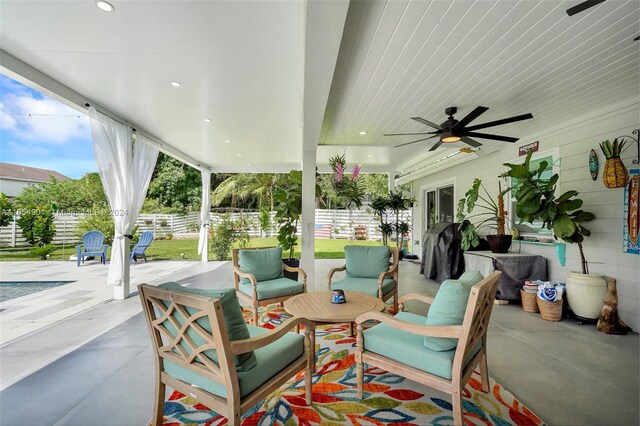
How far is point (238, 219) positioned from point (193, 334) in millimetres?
7425

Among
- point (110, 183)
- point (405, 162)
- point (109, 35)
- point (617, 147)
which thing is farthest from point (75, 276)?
point (617, 147)

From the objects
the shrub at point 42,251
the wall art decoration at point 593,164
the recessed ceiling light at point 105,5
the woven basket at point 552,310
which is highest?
the recessed ceiling light at point 105,5

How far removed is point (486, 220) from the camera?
5.16 metres

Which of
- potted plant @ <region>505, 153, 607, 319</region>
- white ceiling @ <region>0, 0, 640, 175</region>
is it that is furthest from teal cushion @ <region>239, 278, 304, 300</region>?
potted plant @ <region>505, 153, 607, 319</region>

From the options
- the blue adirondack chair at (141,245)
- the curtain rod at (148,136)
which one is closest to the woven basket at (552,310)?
the curtain rod at (148,136)

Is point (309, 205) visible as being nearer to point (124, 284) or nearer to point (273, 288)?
point (273, 288)

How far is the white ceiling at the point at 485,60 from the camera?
1936 millimetres

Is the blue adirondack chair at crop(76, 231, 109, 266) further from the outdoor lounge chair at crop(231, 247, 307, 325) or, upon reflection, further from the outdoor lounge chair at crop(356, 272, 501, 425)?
the outdoor lounge chair at crop(356, 272, 501, 425)

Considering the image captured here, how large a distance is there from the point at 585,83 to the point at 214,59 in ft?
12.4

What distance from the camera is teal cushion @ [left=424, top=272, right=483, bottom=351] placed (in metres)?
1.70

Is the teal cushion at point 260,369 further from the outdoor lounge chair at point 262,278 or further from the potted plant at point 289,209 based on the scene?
the potted plant at point 289,209

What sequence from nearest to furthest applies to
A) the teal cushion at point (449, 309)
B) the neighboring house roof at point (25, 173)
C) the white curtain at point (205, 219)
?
the teal cushion at point (449, 309) → the white curtain at point (205, 219) → the neighboring house roof at point (25, 173)

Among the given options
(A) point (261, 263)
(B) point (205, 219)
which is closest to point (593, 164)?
(A) point (261, 263)

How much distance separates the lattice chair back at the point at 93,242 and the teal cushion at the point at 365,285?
684 cm
